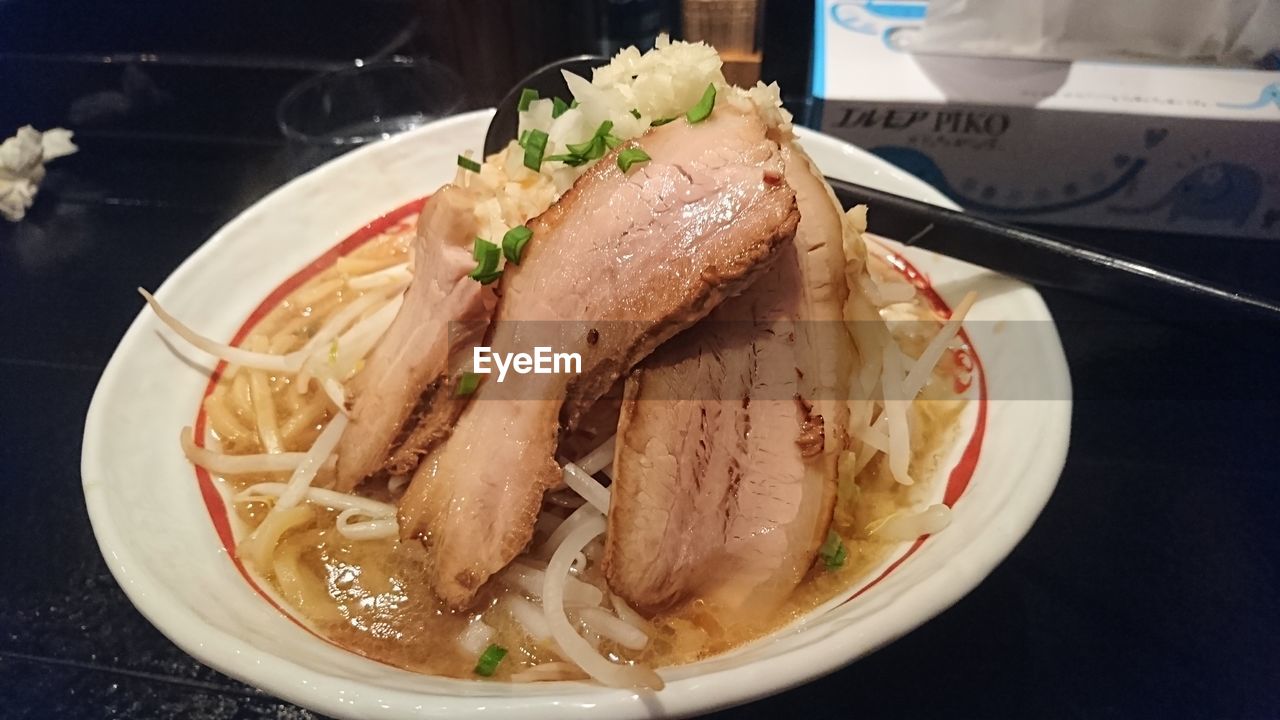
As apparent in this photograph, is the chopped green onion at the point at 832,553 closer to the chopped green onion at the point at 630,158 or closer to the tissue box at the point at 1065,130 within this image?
the chopped green onion at the point at 630,158

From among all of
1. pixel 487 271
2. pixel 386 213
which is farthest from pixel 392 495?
pixel 386 213

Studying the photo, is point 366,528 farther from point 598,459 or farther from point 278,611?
point 598,459

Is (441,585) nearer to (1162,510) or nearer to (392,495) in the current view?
(392,495)

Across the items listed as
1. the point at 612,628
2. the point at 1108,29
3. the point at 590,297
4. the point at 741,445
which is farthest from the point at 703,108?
the point at 1108,29

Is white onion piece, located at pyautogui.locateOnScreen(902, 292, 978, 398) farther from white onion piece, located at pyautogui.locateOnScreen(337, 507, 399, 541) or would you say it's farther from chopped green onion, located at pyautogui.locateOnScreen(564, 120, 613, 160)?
white onion piece, located at pyautogui.locateOnScreen(337, 507, 399, 541)

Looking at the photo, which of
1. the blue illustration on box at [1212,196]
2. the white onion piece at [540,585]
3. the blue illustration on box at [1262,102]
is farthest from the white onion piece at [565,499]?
the blue illustration on box at [1262,102]

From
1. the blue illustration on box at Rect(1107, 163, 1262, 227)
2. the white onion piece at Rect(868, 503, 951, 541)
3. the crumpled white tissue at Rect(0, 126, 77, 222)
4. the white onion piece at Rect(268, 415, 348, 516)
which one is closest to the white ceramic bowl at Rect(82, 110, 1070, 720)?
the white onion piece at Rect(868, 503, 951, 541)
